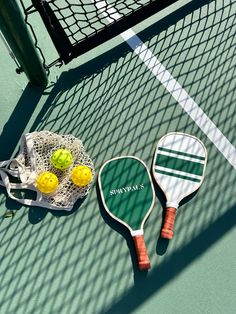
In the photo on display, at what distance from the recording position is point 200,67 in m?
3.32

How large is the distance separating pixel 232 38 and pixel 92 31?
1.07 meters

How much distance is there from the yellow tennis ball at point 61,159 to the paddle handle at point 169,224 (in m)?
0.71

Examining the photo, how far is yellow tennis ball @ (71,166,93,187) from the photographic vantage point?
284 cm

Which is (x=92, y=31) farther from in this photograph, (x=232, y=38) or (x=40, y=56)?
(x=232, y=38)

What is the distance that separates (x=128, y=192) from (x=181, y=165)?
0.40 metres

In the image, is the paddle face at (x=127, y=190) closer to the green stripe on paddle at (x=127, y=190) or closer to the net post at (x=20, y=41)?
the green stripe on paddle at (x=127, y=190)

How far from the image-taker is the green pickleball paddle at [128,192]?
2797mm

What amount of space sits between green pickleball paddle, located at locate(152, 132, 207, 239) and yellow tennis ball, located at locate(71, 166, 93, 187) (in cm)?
43

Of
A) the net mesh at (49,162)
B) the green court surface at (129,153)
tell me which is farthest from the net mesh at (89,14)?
the net mesh at (49,162)

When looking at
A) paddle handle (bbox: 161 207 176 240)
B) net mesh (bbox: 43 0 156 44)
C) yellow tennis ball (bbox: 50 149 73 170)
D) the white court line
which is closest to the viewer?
paddle handle (bbox: 161 207 176 240)

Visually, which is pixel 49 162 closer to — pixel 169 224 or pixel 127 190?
pixel 127 190

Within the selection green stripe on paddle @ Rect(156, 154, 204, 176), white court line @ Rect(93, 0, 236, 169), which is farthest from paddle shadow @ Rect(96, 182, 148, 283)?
white court line @ Rect(93, 0, 236, 169)

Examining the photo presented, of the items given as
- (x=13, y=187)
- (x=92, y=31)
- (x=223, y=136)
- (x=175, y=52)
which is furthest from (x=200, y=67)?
(x=13, y=187)

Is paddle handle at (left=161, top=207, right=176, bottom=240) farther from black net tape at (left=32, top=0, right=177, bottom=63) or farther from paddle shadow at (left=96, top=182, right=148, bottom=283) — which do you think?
black net tape at (left=32, top=0, right=177, bottom=63)
